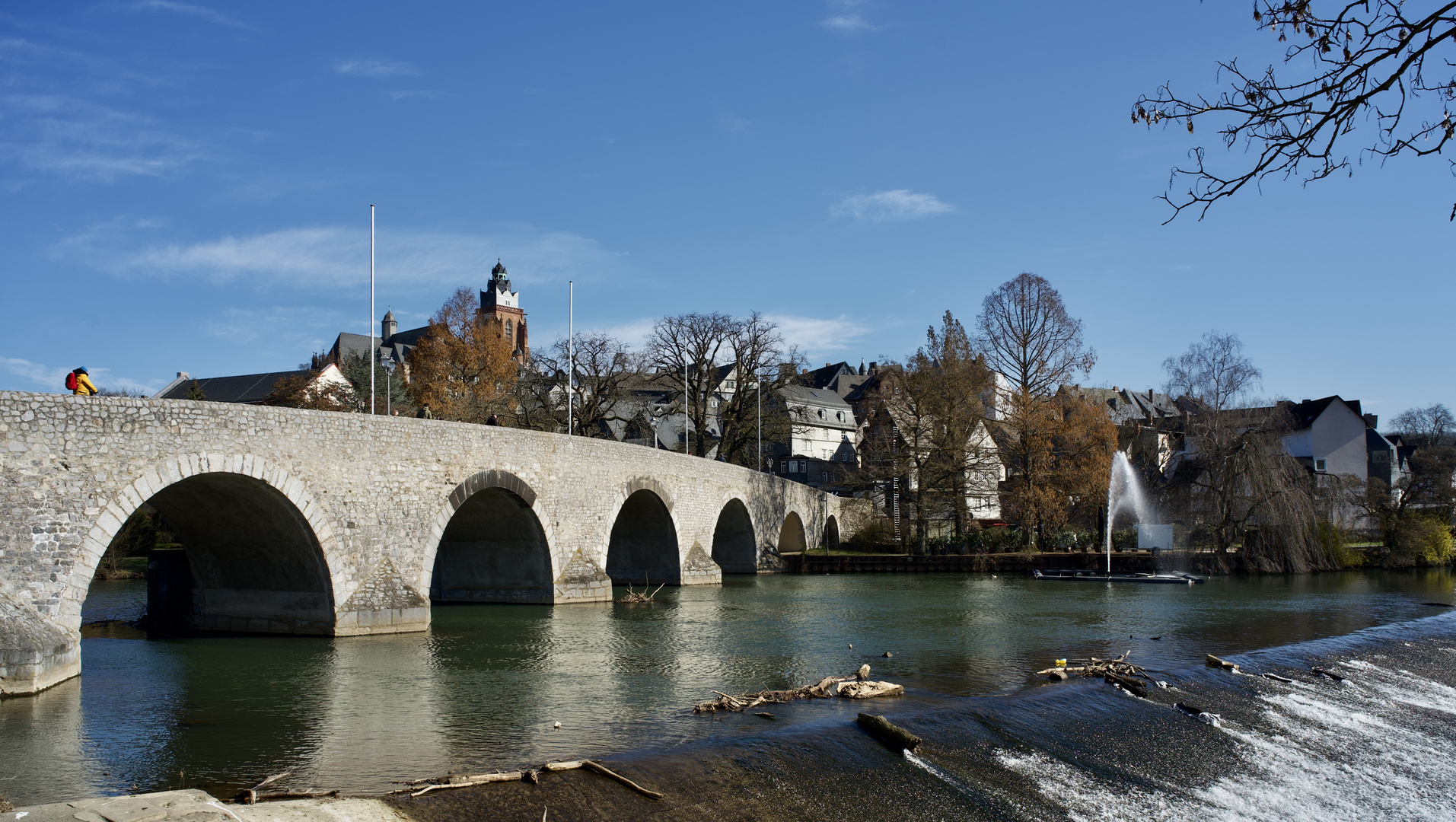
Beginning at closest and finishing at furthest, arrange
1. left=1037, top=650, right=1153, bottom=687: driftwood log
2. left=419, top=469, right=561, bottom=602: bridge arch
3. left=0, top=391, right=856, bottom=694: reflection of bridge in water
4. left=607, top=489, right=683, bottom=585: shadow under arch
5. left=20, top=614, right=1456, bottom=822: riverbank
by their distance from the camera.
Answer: left=20, top=614, right=1456, bottom=822: riverbank < left=0, top=391, right=856, bottom=694: reflection of bridge in water < left=1037, top=650, right=1153, bottom=687: driftwood log < left=419, top=469, right=561, bottom=602: bridge arch < left=607, top=489, right=683, bottom=585: shadow under arch

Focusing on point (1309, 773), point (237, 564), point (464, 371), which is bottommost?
point (1309, 773)

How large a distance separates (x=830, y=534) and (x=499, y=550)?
1056 inches

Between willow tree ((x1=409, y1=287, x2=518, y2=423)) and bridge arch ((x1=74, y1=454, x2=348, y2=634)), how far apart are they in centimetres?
2249

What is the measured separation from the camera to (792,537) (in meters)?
45.2

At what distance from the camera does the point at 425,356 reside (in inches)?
1746

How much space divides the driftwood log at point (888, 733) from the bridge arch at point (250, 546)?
10220mm

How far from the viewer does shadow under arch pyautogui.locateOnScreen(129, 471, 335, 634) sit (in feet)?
53.3

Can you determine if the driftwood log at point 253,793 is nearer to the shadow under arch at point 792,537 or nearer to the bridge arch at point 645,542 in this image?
the bridge arch at point 645,542

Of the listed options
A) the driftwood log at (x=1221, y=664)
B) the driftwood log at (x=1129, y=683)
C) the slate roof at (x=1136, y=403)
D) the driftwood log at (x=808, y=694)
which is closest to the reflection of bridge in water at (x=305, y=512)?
the driftwood log at (x=808, y=694)

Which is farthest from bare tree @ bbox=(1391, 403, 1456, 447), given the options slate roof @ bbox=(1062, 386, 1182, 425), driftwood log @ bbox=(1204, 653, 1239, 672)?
driftwood log @ bbox=(1204, 653, 1239, 672)

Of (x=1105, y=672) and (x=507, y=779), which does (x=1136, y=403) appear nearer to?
(x=1105, y=672)

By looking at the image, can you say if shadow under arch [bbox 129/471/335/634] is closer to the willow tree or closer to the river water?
the river water

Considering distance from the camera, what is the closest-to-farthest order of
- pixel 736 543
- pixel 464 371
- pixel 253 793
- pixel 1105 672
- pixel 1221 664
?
pixel 253 793 < pixel 1105 672 < pixel 1221 664 < pixel 736 543 < pixel 464 371

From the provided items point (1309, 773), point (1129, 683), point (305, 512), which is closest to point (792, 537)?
point (305, 512)
